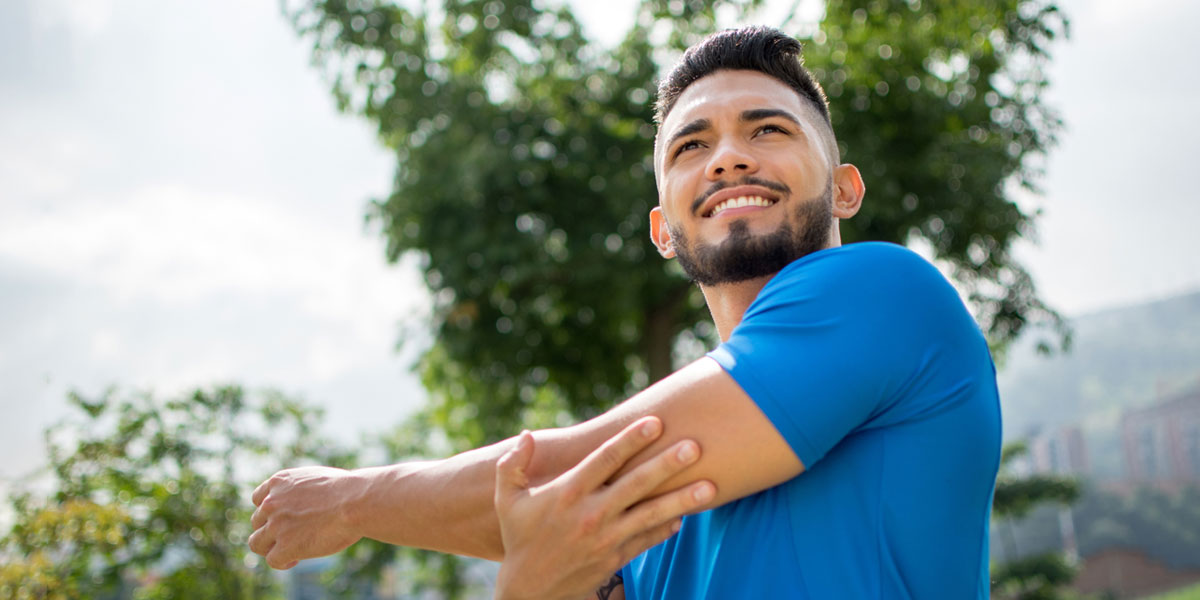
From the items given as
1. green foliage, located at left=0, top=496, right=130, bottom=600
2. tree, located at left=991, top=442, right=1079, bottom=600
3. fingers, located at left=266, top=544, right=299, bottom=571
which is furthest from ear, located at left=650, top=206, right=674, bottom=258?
tree, located at left=991, top=442, right=1079, bottom=600

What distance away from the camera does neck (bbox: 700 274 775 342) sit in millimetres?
1627

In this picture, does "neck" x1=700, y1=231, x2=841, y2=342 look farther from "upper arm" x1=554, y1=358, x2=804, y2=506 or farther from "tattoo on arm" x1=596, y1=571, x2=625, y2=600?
"tattoo on arm" x1=596, y1=571, x2=625, y2=600

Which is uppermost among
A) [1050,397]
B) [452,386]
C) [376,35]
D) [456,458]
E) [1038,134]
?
[1050,397]

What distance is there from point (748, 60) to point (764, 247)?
47 cm

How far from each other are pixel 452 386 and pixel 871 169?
306 inches

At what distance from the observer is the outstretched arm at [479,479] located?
4.07ft

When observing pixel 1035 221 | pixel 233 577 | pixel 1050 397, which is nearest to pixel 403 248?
pixel 233 577

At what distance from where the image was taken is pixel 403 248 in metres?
11.9

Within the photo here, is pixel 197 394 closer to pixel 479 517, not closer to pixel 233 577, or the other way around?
A: pixel 233 577

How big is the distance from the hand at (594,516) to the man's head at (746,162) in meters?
0.50

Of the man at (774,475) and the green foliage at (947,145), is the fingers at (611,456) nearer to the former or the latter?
the man at (774,475)

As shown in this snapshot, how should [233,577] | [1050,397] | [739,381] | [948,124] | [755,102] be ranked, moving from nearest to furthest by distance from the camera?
[739,381]
[755,102]
[233,577]
[948,124]
[1050,397]

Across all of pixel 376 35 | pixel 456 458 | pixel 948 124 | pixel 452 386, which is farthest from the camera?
pixel 452 386

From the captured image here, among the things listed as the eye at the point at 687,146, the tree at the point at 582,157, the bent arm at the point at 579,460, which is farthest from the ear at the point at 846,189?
the tree at the point at 582,157
